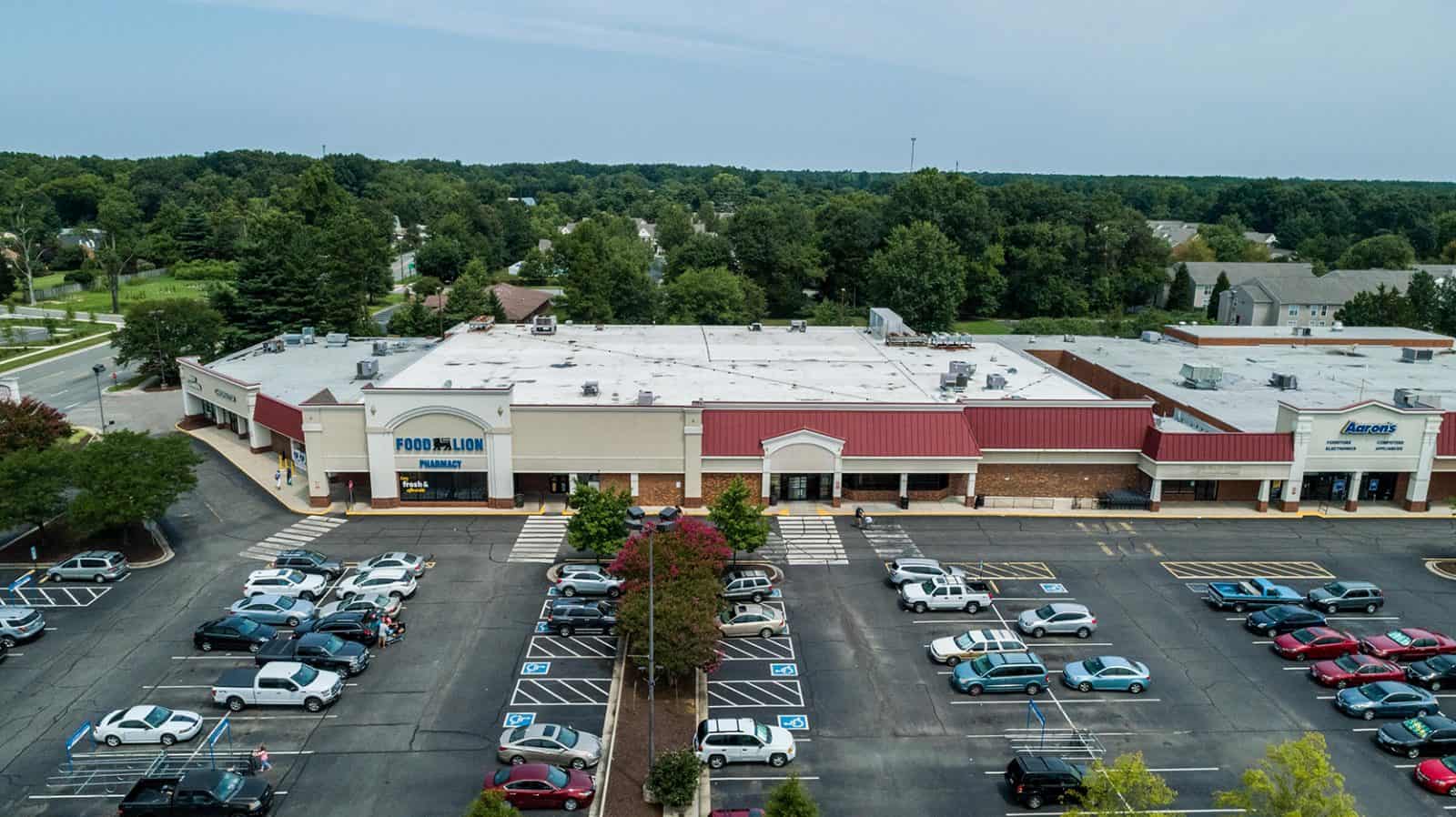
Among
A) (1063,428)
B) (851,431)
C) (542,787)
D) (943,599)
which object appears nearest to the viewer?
(542,787)

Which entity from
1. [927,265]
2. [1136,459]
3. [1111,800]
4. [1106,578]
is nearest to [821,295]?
[927,265]

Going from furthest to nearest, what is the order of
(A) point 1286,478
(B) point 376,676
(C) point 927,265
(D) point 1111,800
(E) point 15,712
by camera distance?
1. (C) point 927,265
2. (A) point 1286,478
3. (B) point 376,676
4. (E) point 15,712
5. (D) point 1111,800

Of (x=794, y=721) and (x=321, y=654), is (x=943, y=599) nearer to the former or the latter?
(x=794, y=721)

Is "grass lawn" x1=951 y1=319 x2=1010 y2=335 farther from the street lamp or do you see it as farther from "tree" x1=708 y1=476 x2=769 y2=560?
the street lamp

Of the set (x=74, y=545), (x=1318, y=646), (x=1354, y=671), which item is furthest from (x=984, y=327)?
(x=74, y=545)

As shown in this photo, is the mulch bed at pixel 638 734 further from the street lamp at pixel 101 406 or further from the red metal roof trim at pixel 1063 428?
the street lamp at pixel 101 406

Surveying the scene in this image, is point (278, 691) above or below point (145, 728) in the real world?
above

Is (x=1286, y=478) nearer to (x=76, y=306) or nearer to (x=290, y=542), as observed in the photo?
(x=290, y=542)
